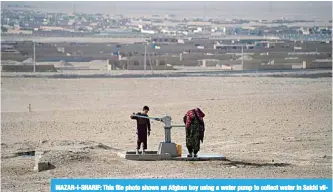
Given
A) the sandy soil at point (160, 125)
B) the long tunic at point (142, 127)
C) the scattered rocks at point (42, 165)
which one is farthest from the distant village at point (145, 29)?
the scattered rocks at point (42, 165)

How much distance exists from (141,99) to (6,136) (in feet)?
33.4

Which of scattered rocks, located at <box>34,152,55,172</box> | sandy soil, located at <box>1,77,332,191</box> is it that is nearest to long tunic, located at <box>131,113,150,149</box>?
sandy soil, located at <box>1,77,332,191</box>

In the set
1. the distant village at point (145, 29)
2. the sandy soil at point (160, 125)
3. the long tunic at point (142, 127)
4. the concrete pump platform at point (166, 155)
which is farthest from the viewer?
the distant village at point (145, 29)

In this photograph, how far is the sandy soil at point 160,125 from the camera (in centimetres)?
1081

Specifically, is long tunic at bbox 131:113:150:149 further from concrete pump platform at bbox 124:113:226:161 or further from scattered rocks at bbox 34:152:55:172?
scattered rocks at bbox 34:152:55:172

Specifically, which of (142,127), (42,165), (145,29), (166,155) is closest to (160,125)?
(142,127)

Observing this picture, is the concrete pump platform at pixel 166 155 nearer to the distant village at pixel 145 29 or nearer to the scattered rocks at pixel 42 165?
the scattered rocks at pixel 42 165

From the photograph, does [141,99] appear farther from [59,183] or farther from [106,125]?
[59,183]

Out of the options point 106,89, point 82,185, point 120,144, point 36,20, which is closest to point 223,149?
point 120,144

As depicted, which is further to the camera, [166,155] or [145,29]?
[145,29]

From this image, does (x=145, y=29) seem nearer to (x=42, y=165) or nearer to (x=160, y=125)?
(x=160, y=125)

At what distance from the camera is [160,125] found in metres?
18.1

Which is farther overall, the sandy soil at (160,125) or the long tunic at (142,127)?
the long tunic at (142,127)

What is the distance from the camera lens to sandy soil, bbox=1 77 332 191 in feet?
35.5
